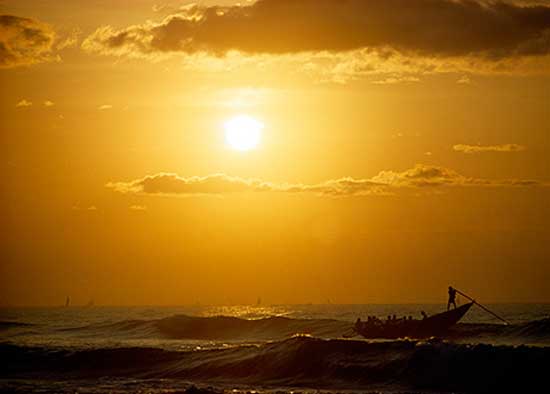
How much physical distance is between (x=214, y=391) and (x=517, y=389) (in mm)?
14088

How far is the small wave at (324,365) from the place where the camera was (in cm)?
4297

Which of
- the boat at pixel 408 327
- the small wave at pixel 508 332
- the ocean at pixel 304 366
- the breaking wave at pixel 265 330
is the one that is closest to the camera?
the ocean at pixel 304 366

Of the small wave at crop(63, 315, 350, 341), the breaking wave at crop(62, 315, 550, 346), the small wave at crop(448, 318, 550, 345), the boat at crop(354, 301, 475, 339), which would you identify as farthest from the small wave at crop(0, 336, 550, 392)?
the small wave at crop(63, 315, 350, 341)

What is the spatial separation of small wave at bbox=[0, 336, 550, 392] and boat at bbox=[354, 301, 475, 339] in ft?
37.6

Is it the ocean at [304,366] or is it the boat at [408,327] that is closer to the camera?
the ocean at [304,366]

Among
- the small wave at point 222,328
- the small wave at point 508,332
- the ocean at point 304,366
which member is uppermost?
the small wave at point 222,328

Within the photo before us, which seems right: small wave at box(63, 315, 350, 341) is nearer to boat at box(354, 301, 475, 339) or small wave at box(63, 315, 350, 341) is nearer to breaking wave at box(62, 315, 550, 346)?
breaking wave at box(62, 315, 550, 346)

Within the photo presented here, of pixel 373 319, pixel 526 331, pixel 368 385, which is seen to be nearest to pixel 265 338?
pixel 373 319

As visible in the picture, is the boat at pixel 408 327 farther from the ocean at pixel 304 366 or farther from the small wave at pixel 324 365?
the small wave at pixel 324 365

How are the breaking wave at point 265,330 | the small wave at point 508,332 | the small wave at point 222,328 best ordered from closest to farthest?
the small wave at point 508,332, the breaking wave at point 265,330, the small wave at point 222,328

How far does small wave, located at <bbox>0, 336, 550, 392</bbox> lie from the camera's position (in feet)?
141

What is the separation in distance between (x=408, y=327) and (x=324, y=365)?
1659cm

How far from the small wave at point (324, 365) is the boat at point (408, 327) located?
11446 mm

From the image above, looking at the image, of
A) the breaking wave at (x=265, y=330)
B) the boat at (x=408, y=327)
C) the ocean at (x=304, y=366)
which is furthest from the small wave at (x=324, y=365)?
the breaking wave at (x=265, y=330)
